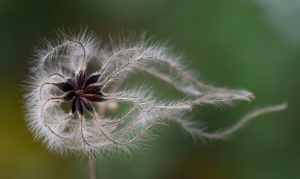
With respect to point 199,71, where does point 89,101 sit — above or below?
below

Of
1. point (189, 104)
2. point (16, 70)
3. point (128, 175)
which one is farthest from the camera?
point (16, 70)

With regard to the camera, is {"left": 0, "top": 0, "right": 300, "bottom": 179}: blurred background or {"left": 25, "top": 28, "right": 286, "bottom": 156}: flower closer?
{"left": 25, "top": 28, "right": 286, "bottom": 156}: flower

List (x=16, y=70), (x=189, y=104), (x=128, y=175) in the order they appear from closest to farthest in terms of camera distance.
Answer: (x=189, y=104)
(x=128, y=175)
(x=16, y=70)

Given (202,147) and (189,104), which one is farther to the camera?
(202,147)

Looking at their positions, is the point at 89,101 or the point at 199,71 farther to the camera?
the point at 199,71

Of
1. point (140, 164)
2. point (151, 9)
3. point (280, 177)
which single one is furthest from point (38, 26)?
point (280, 177)

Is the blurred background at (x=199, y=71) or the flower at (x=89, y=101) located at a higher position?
the blurred background at (x=199, y=71)

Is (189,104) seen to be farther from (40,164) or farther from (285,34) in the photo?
(285,34)

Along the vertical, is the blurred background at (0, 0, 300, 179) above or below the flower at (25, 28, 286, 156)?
above
